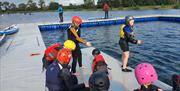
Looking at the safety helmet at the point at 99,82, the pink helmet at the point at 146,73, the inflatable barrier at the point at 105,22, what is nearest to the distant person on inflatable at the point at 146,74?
the pink helmet at the point at 146,73

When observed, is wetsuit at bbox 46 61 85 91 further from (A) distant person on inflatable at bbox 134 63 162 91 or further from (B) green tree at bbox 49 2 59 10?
(B) green tree at bbox 49 2 59 10

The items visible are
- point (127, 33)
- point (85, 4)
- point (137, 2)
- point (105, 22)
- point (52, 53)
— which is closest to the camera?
point (52, 53)

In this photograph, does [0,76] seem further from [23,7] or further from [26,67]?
[23,7]

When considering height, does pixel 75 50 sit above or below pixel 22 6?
above

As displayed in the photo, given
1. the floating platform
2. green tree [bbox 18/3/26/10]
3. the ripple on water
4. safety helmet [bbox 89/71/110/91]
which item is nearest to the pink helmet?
safety helmet [bbox 89/71/110/91]

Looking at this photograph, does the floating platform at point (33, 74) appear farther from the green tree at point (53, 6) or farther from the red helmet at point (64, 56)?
the green tree at point (53, 6)

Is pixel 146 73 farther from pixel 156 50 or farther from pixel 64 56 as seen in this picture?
pixel 156 50

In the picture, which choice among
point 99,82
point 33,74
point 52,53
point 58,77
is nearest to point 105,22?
point 33,74

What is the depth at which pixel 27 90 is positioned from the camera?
6.71 metres

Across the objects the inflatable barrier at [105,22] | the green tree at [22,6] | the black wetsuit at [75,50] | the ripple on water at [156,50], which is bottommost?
the green tree at [22,6]

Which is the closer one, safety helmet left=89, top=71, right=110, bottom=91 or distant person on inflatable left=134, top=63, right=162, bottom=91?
safety helmet left=89, top=71, right=110, bottom=91

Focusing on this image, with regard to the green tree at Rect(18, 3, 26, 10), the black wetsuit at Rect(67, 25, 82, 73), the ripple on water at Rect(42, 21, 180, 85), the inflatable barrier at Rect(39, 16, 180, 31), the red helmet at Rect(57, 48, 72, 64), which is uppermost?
the red helmet at Rect(57, 48, 72, 64)

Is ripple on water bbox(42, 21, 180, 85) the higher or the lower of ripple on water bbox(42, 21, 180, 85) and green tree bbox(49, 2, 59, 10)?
the higher

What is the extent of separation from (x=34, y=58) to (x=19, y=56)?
102 cm
